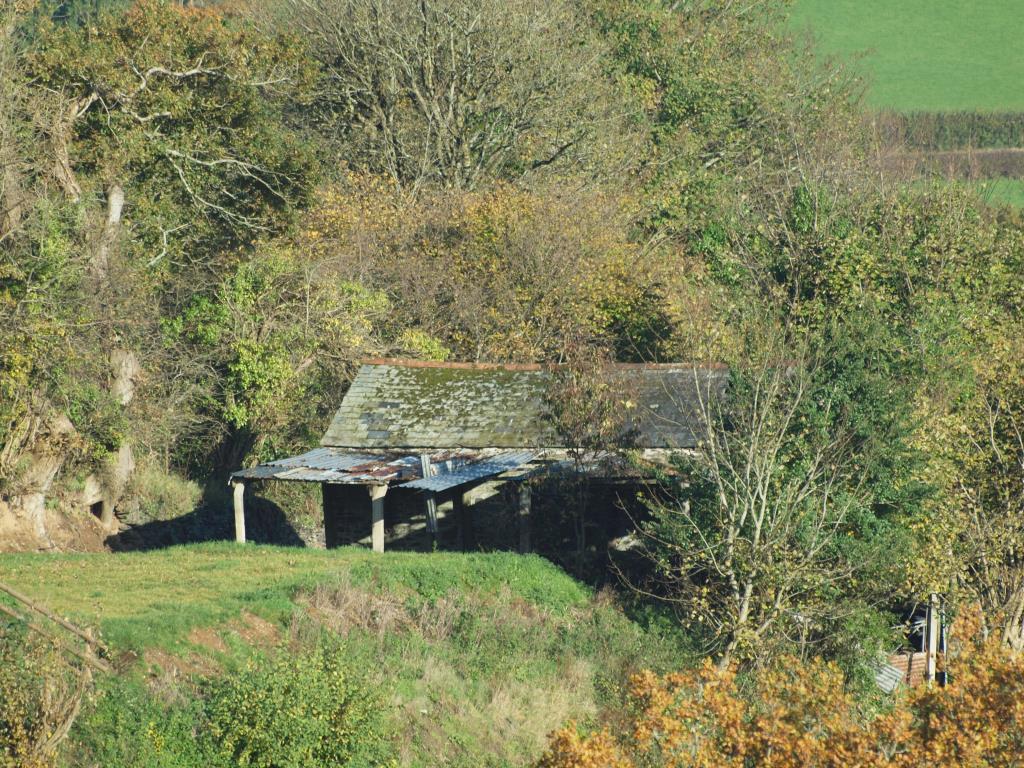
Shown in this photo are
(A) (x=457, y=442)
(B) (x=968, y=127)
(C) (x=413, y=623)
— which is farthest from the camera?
(B) (x=968, y=127)

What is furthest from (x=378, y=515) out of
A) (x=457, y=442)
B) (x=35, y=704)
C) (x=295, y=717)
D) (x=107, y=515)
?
(x=35, y=704)

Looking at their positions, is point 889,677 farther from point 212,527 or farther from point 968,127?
point 968,127

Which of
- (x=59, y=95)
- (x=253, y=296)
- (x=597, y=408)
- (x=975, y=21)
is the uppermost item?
(x=975, y=21)

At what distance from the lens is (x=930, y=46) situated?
8806 centimetres

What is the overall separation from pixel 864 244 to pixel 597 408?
11.5m

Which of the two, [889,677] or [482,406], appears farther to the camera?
[482,406]

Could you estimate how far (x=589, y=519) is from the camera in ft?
89.5

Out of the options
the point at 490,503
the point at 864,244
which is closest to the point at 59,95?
the point at 490,503

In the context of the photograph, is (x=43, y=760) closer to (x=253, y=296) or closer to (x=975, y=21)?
(x=253, y=296)

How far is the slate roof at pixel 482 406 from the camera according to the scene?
26547mm

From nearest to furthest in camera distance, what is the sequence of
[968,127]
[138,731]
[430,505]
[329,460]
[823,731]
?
[823,731] < [138,731] < [430,505] < [329,460] < [968,127]

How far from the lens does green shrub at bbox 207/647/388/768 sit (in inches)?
624

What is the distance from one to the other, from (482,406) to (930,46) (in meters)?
70.0

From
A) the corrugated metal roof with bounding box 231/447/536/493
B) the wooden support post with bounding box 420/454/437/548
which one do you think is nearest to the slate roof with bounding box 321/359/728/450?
the corrugated metal roof with bounding box 231/447/536/493
